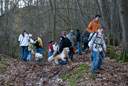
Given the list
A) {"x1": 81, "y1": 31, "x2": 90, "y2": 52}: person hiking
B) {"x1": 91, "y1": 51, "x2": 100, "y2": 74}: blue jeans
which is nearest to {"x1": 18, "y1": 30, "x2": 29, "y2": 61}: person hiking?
{"x1": 81, "y1": 31, "x2": 90, "y2": 52}: person hiking

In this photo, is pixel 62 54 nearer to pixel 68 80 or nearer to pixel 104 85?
pixel 68 80

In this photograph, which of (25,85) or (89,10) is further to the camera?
(89,10)

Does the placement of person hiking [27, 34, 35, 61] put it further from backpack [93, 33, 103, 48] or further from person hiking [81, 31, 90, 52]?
backpack [93, 33, 103, 48]

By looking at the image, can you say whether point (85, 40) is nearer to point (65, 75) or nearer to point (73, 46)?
point (73, 46)

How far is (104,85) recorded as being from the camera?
14.5 metres

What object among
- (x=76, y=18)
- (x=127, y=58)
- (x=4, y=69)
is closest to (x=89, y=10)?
(x=76, y=18)

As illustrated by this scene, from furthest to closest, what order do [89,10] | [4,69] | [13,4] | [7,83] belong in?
[13,4] → [89,10] → [4,69] → [7,83]

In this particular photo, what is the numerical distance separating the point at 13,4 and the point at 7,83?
37064 mm

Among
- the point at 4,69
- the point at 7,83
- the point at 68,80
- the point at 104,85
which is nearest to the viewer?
the point at 104,85

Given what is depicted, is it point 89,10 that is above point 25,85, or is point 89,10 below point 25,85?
above

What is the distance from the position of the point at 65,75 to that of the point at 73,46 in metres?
5.62

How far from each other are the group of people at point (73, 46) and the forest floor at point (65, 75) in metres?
0.55

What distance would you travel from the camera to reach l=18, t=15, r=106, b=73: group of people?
15702 mm

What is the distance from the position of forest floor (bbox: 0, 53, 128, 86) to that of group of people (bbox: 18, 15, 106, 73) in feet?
1.82
